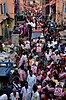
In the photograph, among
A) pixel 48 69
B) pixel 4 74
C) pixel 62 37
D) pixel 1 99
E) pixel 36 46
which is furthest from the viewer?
pixel 62 37

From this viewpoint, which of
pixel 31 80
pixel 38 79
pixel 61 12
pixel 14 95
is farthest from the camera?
pixel 61 12

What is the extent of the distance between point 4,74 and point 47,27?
14661 mm

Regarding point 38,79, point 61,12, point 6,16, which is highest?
point 6,16

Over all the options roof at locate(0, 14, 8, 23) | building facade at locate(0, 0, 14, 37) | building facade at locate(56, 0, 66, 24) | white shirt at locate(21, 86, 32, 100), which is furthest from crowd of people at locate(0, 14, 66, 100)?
building facade at locate(56, 0, 66, 24)

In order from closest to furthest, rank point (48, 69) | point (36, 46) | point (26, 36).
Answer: point (48, 69), point (36, 46), point (26, 36)

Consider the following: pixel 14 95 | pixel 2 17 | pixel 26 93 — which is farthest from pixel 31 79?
pixel 2 17

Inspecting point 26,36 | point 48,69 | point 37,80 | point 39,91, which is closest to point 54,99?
point 39,91

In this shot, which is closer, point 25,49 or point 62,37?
point 25,49

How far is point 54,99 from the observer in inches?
436

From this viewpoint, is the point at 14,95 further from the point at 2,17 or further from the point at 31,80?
the point at 2,17

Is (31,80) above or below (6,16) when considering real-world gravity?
below

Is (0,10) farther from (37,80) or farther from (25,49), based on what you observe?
(37,80)

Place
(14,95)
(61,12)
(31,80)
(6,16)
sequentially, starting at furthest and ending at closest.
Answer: (61,12)
(6,16)
(31,80)
(14,95)

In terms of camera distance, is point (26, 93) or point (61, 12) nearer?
point (26, 93)
